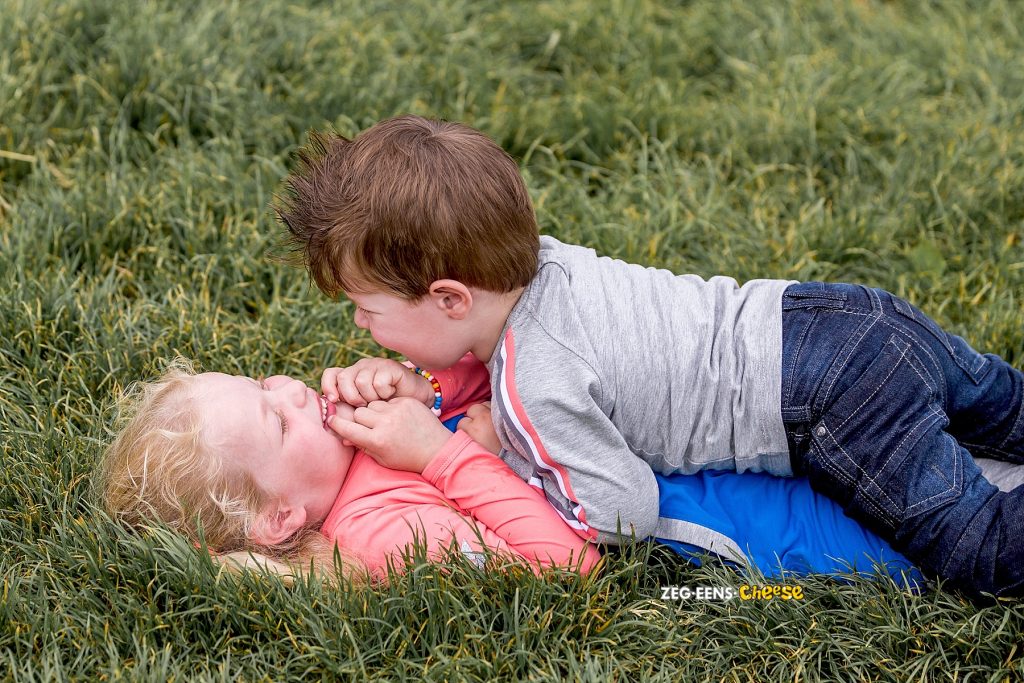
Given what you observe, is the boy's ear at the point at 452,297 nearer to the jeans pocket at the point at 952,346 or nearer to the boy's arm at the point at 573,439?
the boy's arm at the point at 573,439

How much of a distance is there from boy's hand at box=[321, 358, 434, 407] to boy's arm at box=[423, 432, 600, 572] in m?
0.21

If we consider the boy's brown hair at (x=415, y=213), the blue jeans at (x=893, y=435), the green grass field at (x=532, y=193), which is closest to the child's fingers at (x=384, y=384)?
the boy's brown hair at (x=415, y=213)

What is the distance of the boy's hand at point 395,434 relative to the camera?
2.56 metres

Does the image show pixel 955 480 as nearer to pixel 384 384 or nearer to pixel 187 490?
pixel 384 384

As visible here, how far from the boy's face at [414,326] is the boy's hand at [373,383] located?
0.16 m

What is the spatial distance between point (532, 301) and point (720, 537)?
0.74 meters

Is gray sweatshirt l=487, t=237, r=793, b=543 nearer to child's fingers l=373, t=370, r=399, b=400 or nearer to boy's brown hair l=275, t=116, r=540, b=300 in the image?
boy's brown hair l=275, t=116, r=540, b=300

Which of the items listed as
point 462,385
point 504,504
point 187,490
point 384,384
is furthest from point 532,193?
point 187,490

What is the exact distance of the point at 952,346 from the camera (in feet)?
8.54

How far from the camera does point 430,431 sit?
2.61 meters

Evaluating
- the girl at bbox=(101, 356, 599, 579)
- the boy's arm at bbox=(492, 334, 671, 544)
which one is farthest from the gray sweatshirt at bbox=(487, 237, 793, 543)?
the girl at bbox=(101, 356, 599, 579)

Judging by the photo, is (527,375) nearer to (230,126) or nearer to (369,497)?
(369,497)

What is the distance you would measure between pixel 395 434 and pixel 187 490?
1.63ft

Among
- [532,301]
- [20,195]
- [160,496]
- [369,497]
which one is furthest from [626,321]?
[20,195]
